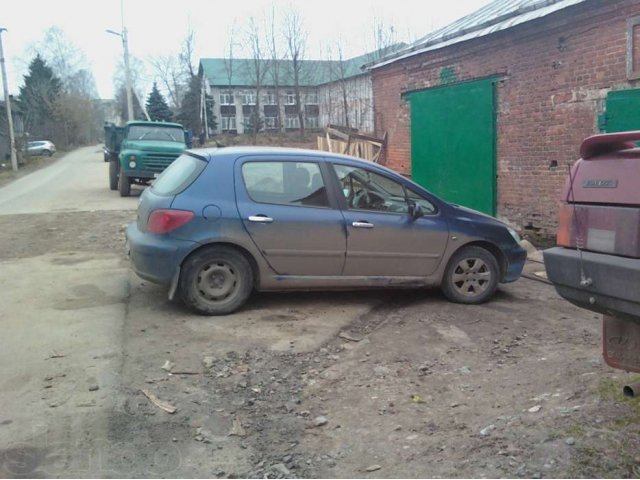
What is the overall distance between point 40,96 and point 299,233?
66.7 metres

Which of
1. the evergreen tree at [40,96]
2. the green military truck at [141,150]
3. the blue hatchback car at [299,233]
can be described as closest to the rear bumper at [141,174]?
the green military truck at [141,150]

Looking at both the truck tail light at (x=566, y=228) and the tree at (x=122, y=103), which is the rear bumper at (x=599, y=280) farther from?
the tree at (x=122, y=103)

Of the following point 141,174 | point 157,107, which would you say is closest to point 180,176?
point 141,174

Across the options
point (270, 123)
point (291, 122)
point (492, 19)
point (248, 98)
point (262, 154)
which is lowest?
point (262, 154)

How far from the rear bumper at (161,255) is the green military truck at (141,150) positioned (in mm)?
11666

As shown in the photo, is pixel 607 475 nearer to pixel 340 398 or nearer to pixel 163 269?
pixel 340 398

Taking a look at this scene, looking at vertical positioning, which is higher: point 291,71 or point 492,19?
point 291,71

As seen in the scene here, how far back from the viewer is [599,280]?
283 cm

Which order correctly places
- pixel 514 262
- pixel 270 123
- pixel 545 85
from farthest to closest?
pixel 270 123, pixel 545 85, pixel 514 262

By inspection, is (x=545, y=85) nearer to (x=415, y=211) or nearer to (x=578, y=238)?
(x=415, y=211)

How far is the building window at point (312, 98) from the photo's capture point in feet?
180

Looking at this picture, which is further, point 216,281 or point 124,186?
point 124,186

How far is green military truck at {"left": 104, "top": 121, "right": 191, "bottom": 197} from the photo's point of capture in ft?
56.8

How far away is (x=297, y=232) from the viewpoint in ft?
19.0
